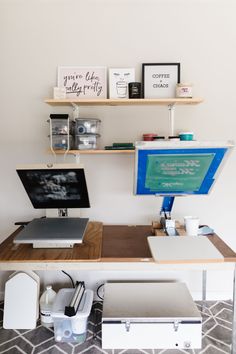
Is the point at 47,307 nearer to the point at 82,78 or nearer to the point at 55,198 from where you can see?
the point at 55,198

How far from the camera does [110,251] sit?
1409 millimetres

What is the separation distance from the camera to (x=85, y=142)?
1.69 meters

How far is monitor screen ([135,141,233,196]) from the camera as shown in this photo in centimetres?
141

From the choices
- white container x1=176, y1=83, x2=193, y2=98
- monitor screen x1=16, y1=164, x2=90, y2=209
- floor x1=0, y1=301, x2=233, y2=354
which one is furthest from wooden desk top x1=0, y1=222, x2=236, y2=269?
white container x1=176, y1=83, x2=193, y2=98

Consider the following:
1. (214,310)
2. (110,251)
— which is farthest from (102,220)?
(214,310)

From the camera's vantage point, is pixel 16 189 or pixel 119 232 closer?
pixel 119 232

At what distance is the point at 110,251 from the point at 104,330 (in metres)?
0.48

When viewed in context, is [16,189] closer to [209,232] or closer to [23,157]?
[23,157]

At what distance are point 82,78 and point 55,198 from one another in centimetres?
81

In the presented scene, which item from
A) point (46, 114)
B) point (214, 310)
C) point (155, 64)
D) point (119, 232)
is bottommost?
point (214, 310)

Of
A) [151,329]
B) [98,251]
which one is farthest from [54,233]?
[151,329]

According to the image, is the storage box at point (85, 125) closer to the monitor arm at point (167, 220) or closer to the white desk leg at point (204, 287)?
the monitor arm at point (167, 220)

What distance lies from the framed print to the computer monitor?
25.5 inches

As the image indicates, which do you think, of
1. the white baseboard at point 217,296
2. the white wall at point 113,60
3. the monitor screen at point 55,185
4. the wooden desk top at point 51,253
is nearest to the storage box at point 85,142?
the white wall at point 113,60
